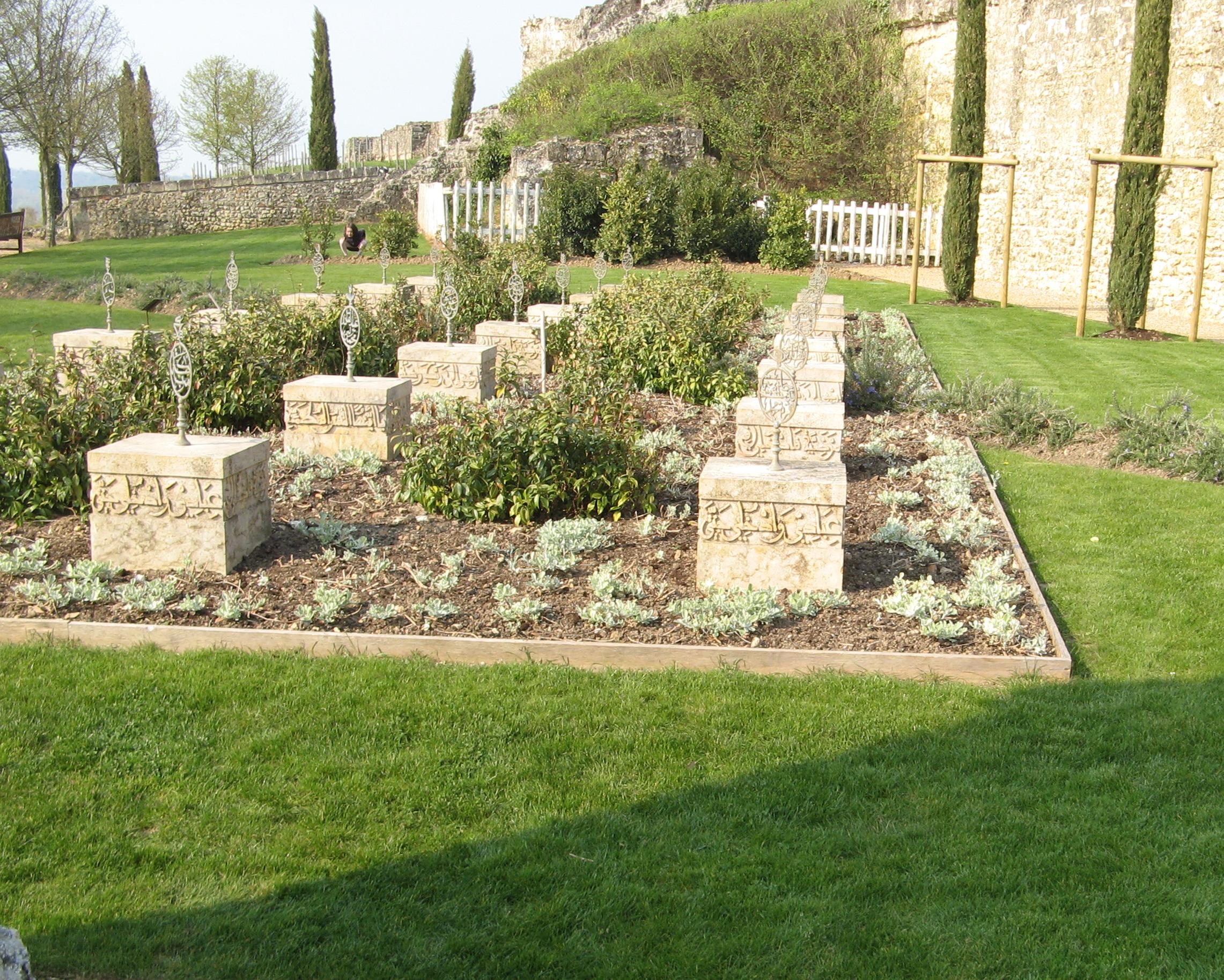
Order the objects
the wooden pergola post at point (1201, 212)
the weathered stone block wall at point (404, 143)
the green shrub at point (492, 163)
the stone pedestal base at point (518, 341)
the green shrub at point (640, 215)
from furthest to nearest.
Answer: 1. the weathered stone block wall at point (404, 143)
2. the green shrub at point (492, 163)
3. the green shrub at point (640, 215)
4. the wooden pergola post at point (1201, 212)
5. the stone pedestal base at point (518, 341)

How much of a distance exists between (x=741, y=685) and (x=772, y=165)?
2408 cm

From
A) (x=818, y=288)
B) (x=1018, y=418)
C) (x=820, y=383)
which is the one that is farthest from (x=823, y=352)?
(x=818, y=288)

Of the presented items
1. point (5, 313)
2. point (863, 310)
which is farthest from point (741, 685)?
point (5, 313)

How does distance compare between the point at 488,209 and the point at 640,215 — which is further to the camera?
the point at 488,209

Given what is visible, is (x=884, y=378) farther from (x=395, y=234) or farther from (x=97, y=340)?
(x=395, y=234)

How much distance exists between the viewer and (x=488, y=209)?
79.5 feet

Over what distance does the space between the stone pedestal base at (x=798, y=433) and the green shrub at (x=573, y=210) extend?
14641 mm

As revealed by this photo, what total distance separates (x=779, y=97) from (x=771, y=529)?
23.7 m

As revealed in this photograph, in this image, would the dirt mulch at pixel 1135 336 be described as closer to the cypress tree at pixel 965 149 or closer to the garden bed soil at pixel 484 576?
the cypress tree at pixel 965 149

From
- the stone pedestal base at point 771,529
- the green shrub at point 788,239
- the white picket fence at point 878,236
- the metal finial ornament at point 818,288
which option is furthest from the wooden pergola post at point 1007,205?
the stone pedestal base at point 771,529

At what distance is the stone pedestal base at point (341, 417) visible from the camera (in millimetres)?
7871

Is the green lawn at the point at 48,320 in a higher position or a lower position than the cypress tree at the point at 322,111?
lower

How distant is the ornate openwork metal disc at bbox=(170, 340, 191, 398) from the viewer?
19.6 ft

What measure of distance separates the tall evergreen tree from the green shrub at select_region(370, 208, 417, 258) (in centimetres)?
2348
